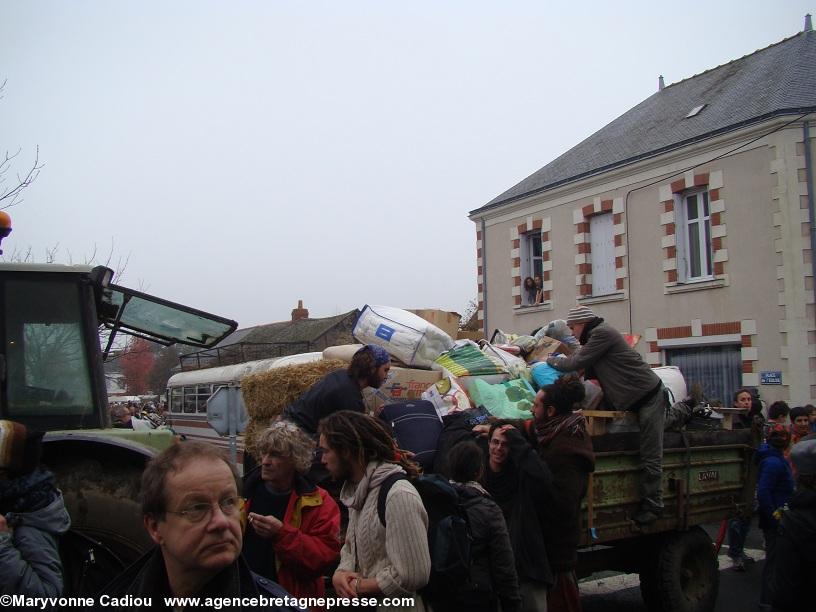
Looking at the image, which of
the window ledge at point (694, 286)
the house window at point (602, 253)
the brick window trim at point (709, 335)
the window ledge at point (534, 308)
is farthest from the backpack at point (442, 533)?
the window ledge at point (534, 308)

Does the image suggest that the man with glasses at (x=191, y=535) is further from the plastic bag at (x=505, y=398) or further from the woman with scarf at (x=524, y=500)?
the plastic bag at (x=505, y=398)

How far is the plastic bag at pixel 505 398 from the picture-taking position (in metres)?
6.23

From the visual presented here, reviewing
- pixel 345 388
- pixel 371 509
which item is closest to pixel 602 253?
pixel 345 388

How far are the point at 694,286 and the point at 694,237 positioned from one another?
1261 millimetres

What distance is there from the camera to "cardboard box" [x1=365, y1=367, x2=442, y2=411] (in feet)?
20.2

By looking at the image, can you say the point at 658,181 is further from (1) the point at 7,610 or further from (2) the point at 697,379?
(1) the point at 7,610

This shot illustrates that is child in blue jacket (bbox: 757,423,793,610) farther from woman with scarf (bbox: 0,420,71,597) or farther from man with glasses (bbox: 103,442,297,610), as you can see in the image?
woman with scarf (bbox: 0,420,71,597)

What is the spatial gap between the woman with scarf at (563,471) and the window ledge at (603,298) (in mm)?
13122

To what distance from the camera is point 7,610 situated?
8.54 ft

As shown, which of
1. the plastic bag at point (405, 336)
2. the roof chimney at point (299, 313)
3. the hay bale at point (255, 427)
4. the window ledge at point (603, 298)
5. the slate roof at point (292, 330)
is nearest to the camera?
the hay bale at point (255, 427)

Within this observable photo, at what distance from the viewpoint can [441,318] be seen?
768cm

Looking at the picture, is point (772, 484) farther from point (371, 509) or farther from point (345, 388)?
point (371, 509)

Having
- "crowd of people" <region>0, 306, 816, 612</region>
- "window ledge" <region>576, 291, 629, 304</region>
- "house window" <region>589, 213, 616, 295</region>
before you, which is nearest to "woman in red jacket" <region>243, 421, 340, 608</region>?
"crowd of people" <region>0, 306, 816, 612</region>

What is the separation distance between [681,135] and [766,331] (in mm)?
5026
